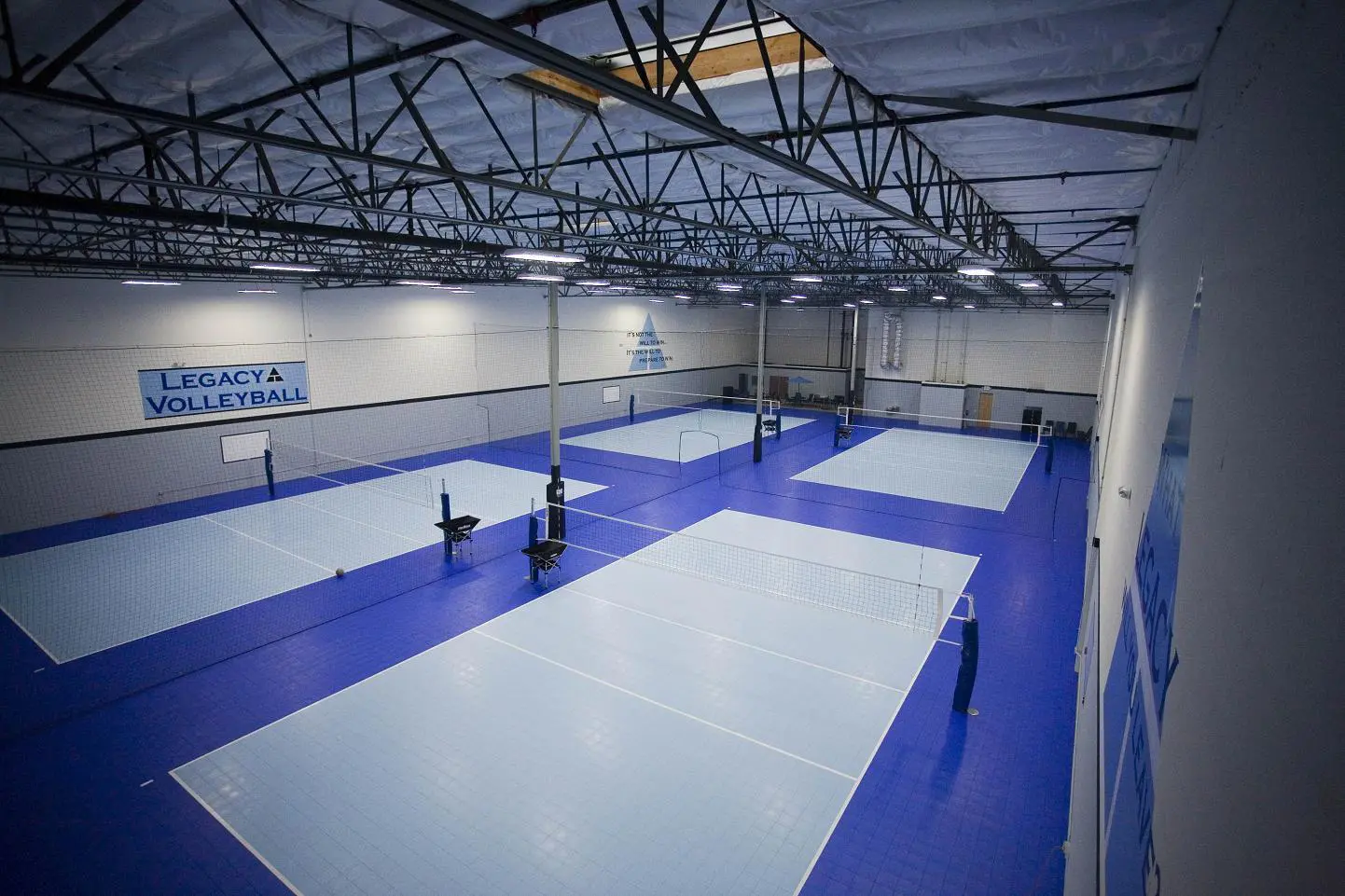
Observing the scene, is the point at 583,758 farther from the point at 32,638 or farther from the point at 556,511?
the point at 32,638

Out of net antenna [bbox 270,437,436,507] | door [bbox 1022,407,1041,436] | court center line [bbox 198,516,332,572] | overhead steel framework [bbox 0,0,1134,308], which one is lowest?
court center line [bbox 198,516,332,572]

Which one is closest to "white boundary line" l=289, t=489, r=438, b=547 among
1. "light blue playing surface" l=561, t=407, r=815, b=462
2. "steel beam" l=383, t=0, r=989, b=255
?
"light blue playing surface" l=561, t=407, r=815, b=462

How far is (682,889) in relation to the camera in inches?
243

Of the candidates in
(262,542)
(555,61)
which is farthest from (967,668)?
(262,542)

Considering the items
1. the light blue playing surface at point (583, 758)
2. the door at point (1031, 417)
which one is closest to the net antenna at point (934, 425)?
the door at point (1031, 417)

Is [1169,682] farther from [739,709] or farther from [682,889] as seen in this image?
[739,709]

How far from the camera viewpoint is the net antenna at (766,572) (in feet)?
39.2

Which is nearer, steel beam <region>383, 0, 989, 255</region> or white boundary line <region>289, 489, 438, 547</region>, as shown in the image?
steel beam <region>383, 0, 989, 255</region>

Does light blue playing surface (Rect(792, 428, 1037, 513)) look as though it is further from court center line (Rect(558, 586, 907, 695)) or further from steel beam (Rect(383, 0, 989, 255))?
steel beam (Rect(383, 0, 989, 255))

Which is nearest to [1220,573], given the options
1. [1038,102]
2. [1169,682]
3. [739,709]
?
[1169,682]

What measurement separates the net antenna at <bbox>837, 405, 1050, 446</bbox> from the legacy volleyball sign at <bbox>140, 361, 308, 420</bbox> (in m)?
20.5

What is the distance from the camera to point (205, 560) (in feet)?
46.9

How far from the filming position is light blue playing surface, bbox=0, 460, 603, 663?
11.7 meters

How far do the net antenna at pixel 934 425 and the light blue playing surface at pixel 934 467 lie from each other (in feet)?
3.00
